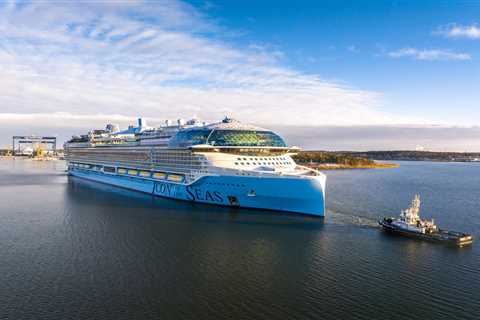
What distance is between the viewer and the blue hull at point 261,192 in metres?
31.5

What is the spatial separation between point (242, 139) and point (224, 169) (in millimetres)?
4027

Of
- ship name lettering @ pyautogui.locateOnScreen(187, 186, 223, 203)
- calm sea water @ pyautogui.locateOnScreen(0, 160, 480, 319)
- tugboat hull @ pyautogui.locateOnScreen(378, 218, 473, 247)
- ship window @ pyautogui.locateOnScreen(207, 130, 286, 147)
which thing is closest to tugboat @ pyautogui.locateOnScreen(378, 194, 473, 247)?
tugboat hull @ pyautogui.locateOnScreen(378, 218, 473, 247)

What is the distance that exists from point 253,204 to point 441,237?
1515cm

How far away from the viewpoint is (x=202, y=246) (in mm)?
24453

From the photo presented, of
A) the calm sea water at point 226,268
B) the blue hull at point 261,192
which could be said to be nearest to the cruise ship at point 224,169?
the blue hull at point 261,192

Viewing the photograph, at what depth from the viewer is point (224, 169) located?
34.7m

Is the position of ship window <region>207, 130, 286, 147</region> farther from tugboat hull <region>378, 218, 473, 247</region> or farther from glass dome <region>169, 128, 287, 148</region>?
tugboat hull <region>378, 218, 473, 247</region>

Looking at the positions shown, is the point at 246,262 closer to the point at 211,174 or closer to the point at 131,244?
the point at 131,244

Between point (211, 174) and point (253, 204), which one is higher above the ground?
point (211, 174)

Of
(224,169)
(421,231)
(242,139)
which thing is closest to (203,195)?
(224,169)

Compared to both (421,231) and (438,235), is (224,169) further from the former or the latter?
(438,235)

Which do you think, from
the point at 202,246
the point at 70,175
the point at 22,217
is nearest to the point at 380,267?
the point at 202,246

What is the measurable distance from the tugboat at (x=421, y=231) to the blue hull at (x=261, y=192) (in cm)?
587

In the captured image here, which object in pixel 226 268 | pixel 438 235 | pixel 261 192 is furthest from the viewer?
pixel 261 192
